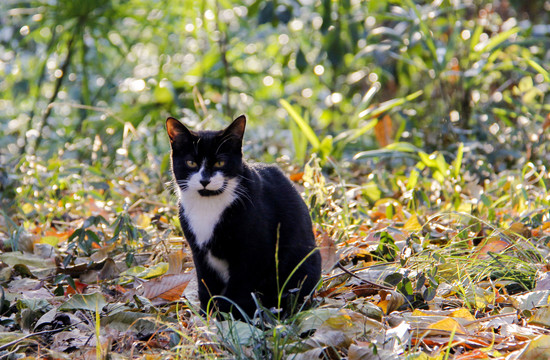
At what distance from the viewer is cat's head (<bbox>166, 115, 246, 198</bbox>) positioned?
82.0 inches

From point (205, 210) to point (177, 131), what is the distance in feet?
1.06

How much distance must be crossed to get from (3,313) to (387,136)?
2.59 meters

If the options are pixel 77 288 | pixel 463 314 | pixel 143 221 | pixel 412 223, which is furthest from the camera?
pixel 143 221

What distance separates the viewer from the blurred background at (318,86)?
142 inches

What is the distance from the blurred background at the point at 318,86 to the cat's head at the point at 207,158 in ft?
3.17

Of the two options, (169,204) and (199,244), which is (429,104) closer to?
(169,204)

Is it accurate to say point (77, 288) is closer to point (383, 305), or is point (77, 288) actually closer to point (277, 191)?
point (277, 191)

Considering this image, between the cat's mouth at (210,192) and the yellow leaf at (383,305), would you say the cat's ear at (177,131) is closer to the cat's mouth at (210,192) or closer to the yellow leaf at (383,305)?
the cat's mouth at (210,192)

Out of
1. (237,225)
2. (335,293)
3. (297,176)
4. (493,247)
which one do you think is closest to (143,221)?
(297,176)

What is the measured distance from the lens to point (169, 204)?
302 cm

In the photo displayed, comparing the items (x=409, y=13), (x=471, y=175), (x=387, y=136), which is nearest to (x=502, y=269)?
(x=471, y=175)

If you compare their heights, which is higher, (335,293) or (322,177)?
(322,177)

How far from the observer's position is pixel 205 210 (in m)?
2.06

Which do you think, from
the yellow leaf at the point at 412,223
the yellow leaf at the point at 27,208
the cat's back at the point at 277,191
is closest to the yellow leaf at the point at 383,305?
the cat's back at the point at 277,191
